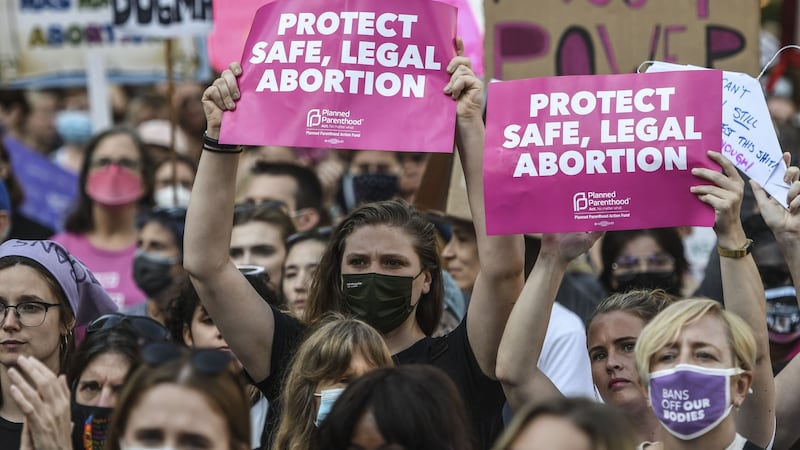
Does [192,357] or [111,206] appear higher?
[111,206]

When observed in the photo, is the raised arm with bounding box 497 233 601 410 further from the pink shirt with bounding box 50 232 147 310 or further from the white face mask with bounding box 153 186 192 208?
the white face mask with bounding box 153 186 192 208

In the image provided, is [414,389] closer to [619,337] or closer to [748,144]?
[619,337]

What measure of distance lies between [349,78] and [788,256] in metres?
1.58

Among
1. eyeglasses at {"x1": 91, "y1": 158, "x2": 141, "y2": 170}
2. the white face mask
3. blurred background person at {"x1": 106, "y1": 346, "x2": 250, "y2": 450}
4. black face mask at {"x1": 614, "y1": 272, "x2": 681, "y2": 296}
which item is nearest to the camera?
blurred background person at {"x1": 106, "y1": 346, "x2": 250, "y2": 450}

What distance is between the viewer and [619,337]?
5012 millimetres

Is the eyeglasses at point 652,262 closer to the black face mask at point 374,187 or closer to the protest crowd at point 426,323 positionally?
the protest crowd at point 426,323

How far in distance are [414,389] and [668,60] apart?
3156 mm

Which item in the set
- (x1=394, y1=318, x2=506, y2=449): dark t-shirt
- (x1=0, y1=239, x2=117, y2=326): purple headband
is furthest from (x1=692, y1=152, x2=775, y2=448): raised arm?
(x1=0, y1=239, x2=117, y2=326): purple headband

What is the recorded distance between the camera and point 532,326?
14.8 feet

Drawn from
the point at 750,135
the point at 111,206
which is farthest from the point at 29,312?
the point at 111,206

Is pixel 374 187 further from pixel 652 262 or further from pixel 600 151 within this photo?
pixel 600 151

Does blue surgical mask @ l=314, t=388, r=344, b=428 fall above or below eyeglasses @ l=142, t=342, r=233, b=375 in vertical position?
below

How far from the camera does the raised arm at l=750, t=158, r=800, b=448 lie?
473cm

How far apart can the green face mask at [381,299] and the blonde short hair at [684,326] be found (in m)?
1.06
